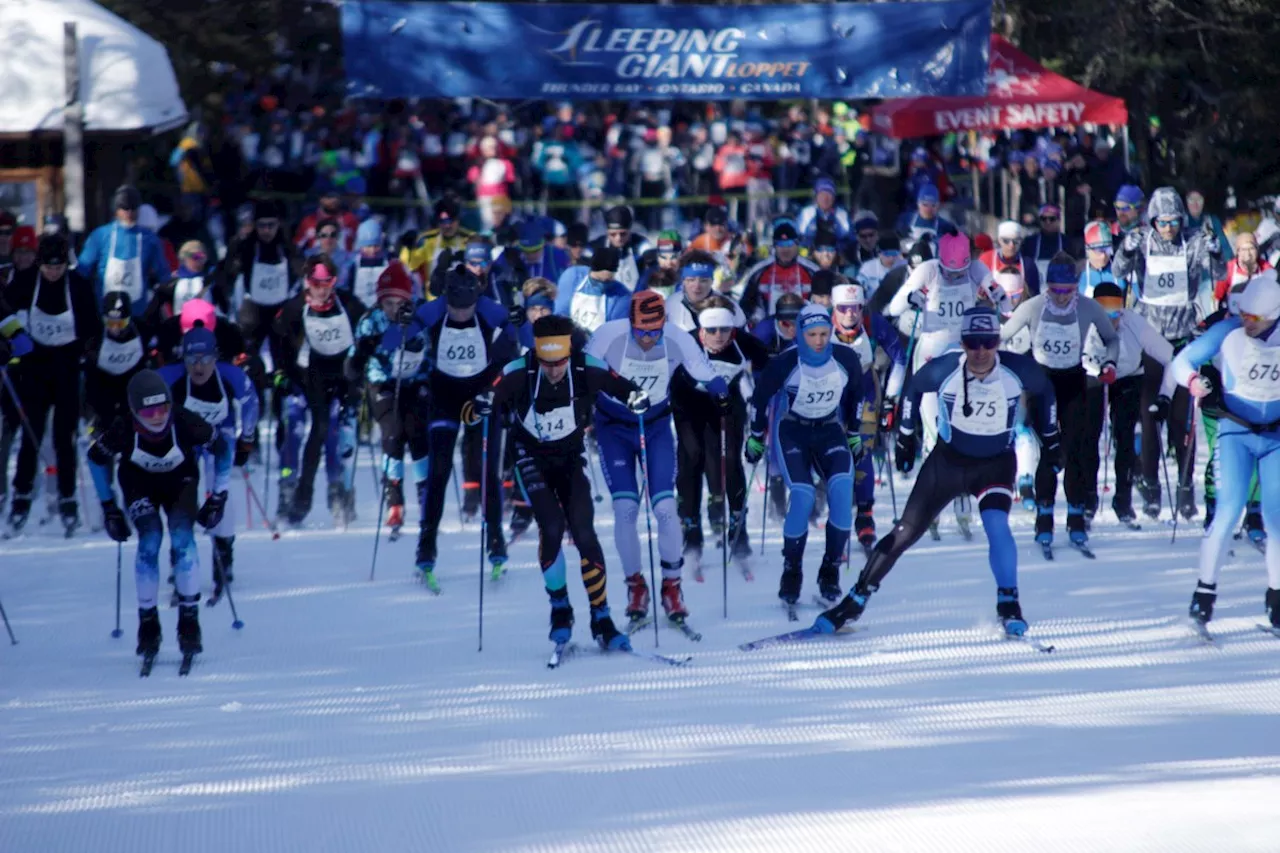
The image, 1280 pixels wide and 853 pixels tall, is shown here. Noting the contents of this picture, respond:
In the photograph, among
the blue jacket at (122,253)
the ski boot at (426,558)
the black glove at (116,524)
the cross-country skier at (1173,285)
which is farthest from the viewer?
the blue jacket at (122,253)

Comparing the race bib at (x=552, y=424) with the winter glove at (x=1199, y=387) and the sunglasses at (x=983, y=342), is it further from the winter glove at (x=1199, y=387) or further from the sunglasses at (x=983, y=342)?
the winter glove at (x=1199, y=387)

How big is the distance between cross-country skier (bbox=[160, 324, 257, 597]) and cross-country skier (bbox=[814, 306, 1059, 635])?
12.0ft

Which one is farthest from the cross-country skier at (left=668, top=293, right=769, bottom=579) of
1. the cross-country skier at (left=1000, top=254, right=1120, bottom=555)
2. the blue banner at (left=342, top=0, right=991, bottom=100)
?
the blue banner at (left=342, top=0, right=991, bottom=100)

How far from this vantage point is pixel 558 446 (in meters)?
9.70

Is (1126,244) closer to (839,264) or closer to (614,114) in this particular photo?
(839,264)

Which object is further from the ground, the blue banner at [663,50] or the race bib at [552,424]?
the blue banner at [663,50]

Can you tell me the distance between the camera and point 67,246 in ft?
43.9

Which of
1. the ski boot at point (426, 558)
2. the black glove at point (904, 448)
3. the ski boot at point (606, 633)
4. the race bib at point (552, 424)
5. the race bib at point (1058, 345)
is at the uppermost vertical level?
the race bib at point (1058, 345)

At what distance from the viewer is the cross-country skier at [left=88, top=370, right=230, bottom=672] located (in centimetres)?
943

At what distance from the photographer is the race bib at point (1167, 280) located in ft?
45.2

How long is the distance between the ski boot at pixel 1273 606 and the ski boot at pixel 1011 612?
4.31 ft

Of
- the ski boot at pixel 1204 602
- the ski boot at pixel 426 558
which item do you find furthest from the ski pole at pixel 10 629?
the ski boot at pixel 1204 602

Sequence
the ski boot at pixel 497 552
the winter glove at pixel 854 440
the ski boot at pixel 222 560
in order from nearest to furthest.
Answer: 1. the winter glove at pixel 854 440
2. the ski boot at pixel 222 560
3. the ski boot at pixel 497 552

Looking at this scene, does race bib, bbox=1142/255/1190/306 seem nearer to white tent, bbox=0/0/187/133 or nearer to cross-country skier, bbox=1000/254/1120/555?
cross-country skier, bbox=1000/254/1120/555
